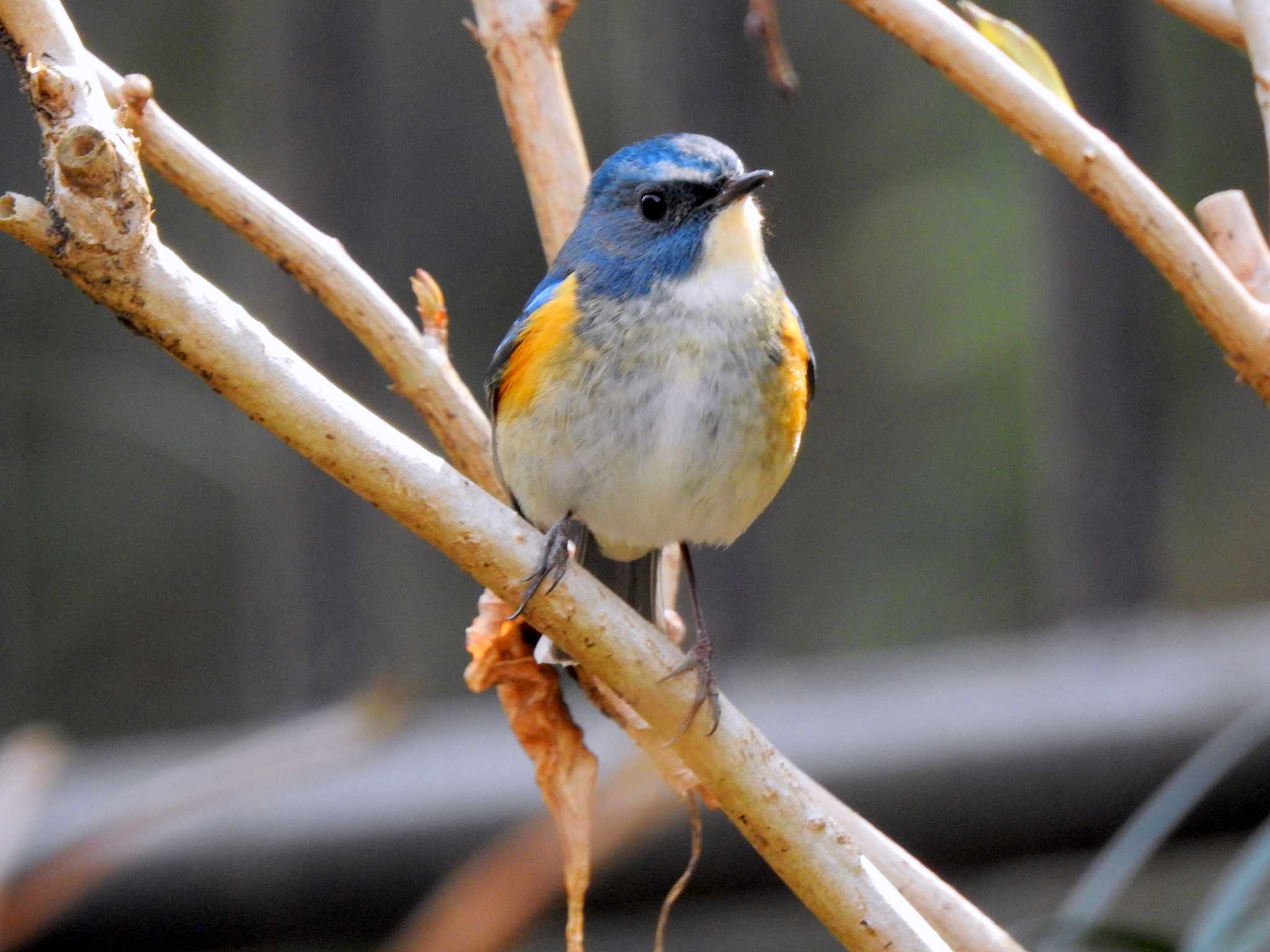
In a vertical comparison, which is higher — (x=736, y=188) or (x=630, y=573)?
(x=736, y=188)

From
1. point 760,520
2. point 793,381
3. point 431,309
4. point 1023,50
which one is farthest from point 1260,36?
point 760,520

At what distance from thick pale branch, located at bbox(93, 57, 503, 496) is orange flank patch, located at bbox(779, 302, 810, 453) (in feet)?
1.48

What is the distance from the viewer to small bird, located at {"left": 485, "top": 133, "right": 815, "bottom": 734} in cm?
228

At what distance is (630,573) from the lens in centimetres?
263

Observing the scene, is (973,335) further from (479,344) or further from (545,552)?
(545,552)

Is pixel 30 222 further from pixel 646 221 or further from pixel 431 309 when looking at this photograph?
pixel 646 221

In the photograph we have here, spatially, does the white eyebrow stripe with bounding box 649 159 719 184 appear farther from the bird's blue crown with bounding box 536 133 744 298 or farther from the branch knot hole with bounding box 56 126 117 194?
the branch knot hole with bounding box 56 126 117 194

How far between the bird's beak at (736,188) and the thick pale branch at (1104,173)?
1.87 feet

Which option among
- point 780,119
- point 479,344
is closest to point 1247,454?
point 780,119

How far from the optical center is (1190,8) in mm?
1856

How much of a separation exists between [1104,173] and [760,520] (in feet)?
9.66

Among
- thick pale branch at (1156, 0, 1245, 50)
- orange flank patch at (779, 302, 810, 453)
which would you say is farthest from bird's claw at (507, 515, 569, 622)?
thick pale branch at (1156, 0, 1245, 50)

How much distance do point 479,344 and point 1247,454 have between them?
2259mm

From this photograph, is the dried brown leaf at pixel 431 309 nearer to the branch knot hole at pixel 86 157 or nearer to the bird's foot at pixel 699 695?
the bird's foot at pixel 699 695
